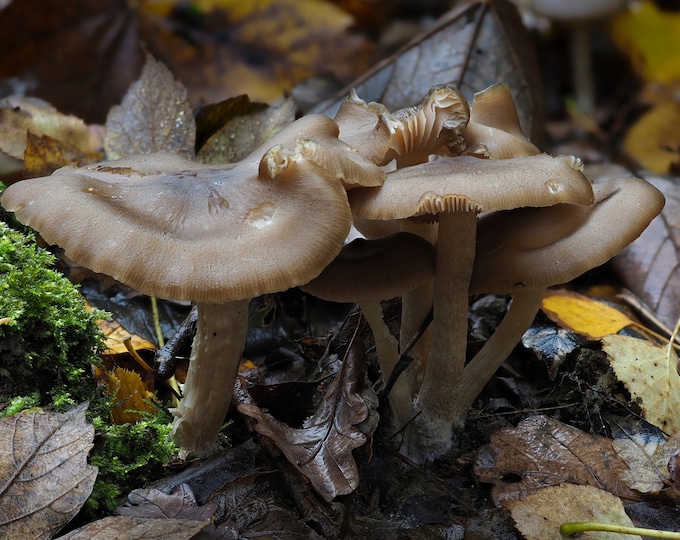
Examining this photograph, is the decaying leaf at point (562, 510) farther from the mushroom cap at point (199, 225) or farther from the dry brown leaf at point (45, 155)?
the dry brown leaf at point (45, 155)

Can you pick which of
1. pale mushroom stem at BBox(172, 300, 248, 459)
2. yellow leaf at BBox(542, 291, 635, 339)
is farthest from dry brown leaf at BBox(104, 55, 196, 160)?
yellow leaf at BBox(542, 291, 635, 339)

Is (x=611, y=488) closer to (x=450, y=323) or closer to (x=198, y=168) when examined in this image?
(x=450, y=323)

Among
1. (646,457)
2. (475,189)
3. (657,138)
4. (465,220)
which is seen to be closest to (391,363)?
(465,220)

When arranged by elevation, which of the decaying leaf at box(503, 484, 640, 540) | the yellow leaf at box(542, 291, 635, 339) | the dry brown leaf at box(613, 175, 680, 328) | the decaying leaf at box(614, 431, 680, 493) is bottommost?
the dry brown leaf at box(613, 175, 680, 328)

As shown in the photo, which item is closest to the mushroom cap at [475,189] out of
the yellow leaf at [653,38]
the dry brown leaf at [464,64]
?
the dry brown leaf at [464,64]

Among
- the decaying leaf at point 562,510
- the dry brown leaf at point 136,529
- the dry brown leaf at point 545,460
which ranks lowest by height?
the dry brown leaf at point 545,460

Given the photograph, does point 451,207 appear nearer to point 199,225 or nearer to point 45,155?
point 199,225

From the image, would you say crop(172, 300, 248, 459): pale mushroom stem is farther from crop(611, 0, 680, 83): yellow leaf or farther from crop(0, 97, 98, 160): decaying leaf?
crop(611, 0, 680, 83): yellow leaf
